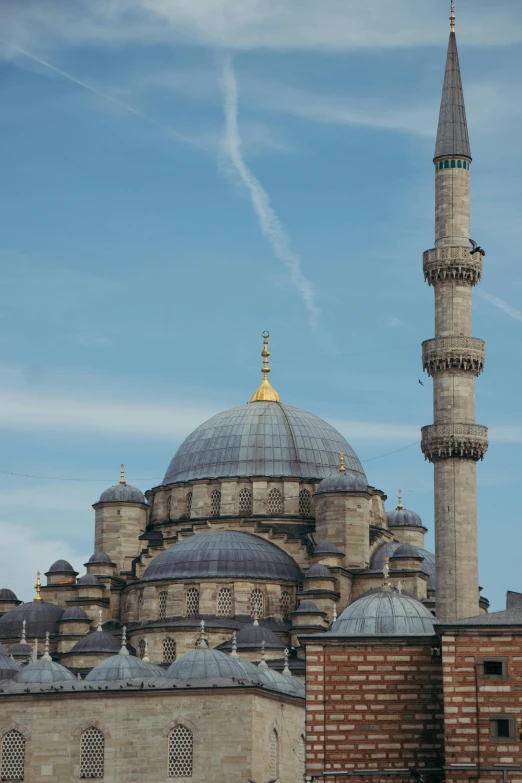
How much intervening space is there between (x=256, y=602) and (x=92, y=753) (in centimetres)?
1268

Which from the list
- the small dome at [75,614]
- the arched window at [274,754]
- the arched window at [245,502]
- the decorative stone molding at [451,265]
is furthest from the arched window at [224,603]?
the decorative stone molding at [451,265]

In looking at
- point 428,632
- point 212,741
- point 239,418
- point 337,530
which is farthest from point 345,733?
point 239,418

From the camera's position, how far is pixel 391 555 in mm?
67000

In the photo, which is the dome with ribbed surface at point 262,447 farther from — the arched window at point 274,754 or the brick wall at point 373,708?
the brick wall at point 373,708

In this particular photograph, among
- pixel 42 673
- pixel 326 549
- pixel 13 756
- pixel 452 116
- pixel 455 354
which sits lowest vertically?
pixel 13 756

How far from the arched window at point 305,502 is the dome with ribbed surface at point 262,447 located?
2.04ft

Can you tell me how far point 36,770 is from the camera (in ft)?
173

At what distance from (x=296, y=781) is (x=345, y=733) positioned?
18.8m

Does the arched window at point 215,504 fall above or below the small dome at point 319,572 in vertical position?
above

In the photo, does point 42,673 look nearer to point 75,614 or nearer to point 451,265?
point 75,614

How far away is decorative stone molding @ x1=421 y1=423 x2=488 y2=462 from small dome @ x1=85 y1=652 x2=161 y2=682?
32.9 feet

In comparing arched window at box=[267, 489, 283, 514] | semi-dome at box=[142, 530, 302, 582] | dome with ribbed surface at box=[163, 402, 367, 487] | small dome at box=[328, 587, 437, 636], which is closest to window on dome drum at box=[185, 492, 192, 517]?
dome with ribbed surface at box=[163, 402, 367, 487]

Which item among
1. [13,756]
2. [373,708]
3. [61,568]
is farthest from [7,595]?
[373,708]

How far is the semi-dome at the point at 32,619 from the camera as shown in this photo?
67062 mm
